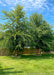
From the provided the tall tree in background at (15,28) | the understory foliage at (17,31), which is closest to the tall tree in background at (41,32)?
the understory foliage at (17,31)

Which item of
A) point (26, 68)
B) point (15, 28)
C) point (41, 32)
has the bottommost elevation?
point (26, 68)

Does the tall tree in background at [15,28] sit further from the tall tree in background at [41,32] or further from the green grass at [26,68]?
the green grass at [26,68]

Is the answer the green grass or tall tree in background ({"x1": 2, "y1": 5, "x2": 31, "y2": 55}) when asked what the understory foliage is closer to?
tall tree in background ({"x1": 2, "y1": 5, "x2": 31, "y2": 55})

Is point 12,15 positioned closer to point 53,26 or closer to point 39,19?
point 39,19

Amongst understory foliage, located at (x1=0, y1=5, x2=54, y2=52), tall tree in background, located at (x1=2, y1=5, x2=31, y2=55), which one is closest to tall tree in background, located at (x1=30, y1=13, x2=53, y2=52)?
understory foliage, located at (x1=0, y1=5, x2=54, y2=52)

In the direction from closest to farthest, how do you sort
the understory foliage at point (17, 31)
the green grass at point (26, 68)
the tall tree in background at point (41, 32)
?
the green grass at point (26, 68) < the understory foliage at point (17, 31) < the tall tree in background at point (41, 32)

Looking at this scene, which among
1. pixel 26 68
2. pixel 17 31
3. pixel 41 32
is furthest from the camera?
pixel 41 32

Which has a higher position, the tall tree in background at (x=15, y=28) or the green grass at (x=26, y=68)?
the tall tree in background at (x=15, y=28)

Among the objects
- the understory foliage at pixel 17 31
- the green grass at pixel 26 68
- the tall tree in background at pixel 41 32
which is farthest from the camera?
the tall tree in background at pixel 41 32

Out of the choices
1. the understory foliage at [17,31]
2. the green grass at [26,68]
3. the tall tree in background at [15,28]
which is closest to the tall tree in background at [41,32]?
the understory foliage at [17,31]

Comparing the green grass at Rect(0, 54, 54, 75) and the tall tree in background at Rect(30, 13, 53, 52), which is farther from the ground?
the tall tree in background at Rect(30, 13, 53, 52)

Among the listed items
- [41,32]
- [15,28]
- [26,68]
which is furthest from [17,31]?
[26,68]

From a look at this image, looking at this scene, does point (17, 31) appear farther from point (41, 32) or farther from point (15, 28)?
point (41, 32)

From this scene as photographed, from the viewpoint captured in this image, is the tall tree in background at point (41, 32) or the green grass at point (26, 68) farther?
the tall tree in background at point (41, 32)
